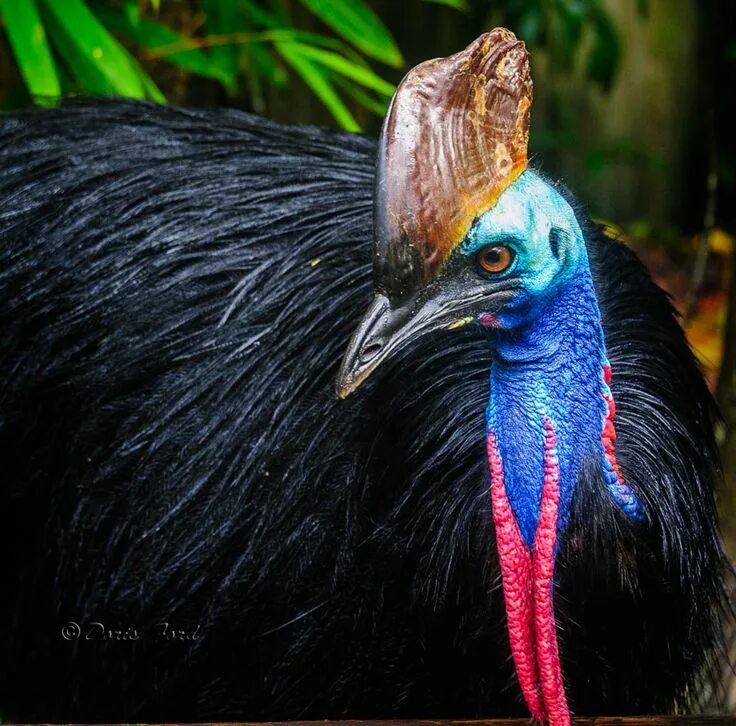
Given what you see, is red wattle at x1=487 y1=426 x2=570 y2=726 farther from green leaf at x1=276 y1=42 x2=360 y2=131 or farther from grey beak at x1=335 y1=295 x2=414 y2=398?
green leaf at x1=276 y1=42 x2=360 y2=131

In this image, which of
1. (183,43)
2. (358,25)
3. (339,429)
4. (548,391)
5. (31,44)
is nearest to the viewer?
(548,391)

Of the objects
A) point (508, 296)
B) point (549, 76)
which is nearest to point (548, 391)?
point (508, 296)

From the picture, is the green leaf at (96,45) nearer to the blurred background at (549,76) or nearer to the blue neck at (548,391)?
the blurred background at (549,76)

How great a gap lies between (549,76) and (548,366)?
414cm

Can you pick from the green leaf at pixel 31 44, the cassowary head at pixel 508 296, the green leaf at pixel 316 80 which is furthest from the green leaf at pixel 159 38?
the cassowary head at pixel 508 296

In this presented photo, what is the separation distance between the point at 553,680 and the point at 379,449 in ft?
1.55

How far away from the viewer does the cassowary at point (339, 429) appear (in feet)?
5.64

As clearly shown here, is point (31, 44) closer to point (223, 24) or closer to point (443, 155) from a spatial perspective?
point (223, 24)

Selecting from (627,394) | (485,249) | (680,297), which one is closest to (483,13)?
(680,297)

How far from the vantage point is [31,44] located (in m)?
2.88

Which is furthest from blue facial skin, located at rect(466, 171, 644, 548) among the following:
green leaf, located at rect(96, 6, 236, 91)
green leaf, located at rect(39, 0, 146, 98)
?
green leaf, located at rect(96, 6, 236, 91)

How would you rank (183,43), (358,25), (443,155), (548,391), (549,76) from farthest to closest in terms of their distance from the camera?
(549,76)
(183,43)
(358,25)
(548,391)
(443,155)

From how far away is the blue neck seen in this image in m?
1.78

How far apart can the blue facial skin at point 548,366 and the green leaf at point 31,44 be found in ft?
4.93
